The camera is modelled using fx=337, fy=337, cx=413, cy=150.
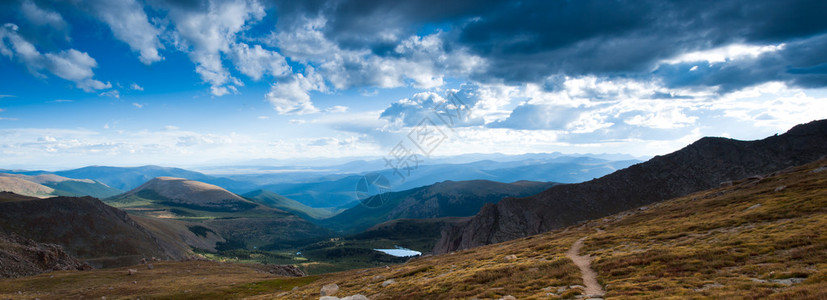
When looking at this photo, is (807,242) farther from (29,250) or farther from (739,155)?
(739,155)

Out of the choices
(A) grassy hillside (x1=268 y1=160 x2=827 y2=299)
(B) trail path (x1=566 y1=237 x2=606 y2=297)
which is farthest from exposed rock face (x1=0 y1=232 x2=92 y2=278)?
(B) trail path (x1=566 y1=237 x2=606 y2=297)

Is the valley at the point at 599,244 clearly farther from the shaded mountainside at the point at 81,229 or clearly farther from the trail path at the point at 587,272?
the shaded mountainside at the point at 81,229

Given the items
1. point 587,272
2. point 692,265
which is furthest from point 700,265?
point 587,272

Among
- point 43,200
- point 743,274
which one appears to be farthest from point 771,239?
point 43,200

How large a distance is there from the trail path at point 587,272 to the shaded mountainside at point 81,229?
446 feet

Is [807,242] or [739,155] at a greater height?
[739,155]

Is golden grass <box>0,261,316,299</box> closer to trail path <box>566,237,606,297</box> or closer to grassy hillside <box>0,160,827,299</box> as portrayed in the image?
grassy hillside <box>0,160,827,299</box>

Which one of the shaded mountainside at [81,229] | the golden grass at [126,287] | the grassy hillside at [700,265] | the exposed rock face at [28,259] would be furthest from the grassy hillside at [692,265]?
the shaded mountainside at [81,229]

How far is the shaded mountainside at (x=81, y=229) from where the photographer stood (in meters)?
112

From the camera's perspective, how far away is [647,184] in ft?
452

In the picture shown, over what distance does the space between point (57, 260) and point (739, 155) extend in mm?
228831

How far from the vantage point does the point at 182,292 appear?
53188mm

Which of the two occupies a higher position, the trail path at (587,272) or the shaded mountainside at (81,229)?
the trail path at (587,272)

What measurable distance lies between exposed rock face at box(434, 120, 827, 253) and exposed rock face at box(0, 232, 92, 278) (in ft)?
388
